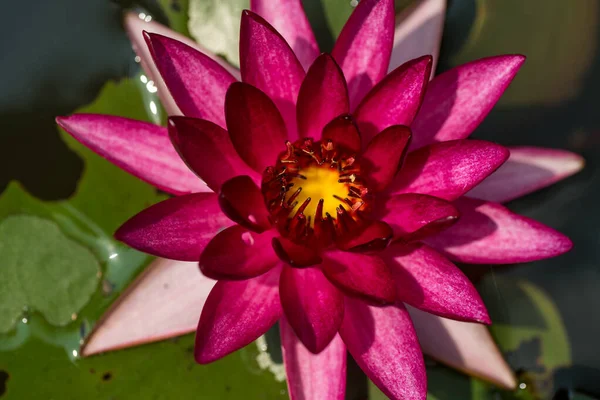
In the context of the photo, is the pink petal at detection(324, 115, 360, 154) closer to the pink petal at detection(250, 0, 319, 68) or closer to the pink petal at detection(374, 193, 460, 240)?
the pink petal at detection(374, 193, 460, 240)

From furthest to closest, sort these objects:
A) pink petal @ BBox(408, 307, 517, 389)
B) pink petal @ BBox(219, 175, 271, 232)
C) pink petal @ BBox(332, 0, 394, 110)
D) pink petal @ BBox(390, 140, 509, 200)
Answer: pink petal @ BBox(408, 307, 517, 389) → pink petal @ BBox(332, 0, 394, 110) → pink petal @ BBox(390, 140, 509, 200) → pink petal @ BBox(219, 175, 271, 232)

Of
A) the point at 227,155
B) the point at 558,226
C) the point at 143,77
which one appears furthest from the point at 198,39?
the point at 558,226

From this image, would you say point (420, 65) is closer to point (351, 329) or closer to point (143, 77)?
point (351, 329)

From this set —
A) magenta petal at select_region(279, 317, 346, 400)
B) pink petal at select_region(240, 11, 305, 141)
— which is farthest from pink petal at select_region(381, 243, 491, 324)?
pink petal at select_region(240, 11, 305, 141)

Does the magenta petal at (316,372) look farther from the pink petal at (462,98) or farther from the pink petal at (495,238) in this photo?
the pink petal at (462,98)

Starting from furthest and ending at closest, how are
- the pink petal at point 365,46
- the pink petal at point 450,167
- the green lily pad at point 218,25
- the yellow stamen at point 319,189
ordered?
the green lily pad at point 218,25, the yellow stamen at point 319,189, the pink petal at point 365,46, the pink petal at point 450,167

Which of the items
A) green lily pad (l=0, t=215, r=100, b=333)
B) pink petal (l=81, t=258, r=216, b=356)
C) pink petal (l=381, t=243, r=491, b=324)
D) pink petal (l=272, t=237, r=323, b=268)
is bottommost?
green lily pad (l=0, t=215, r=100, b=333)

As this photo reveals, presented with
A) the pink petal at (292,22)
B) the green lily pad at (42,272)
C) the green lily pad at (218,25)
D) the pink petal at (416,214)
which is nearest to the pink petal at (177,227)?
the pink petal at (416,214)
